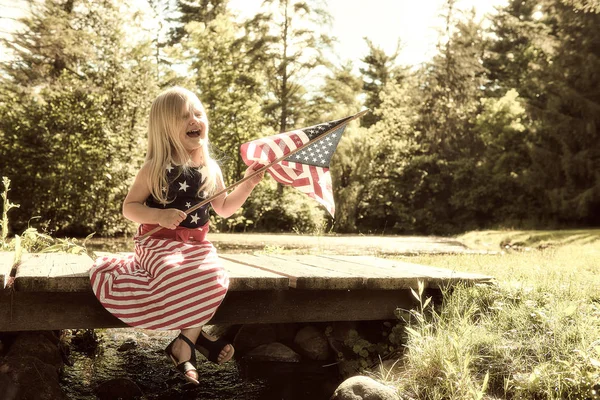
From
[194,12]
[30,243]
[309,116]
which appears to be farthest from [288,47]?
[30,243]

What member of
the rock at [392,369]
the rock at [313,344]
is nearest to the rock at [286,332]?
the rock at [313,344]

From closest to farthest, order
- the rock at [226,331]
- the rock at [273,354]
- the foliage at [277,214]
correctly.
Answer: the rock at [273,354] → the rock at [226,331] → the foliage at [277,214]

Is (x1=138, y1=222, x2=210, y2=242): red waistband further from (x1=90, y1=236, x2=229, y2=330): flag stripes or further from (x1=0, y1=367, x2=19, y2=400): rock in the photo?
(x1=0, y1=367, x2=19, y2=400): rock

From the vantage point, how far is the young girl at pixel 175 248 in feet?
9.09

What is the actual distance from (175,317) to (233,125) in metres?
21.0

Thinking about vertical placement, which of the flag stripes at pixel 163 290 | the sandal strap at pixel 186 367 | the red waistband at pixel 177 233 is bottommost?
the sandal strap at pixel 186 367

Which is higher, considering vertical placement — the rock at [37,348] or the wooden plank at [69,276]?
the wooden plank at [69,276]

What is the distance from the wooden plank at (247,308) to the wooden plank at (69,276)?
0.47 ft

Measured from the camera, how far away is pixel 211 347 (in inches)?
114

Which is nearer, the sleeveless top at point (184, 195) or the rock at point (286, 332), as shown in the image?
the sleeveless top at point (184, 195)

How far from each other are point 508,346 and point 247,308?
146cm

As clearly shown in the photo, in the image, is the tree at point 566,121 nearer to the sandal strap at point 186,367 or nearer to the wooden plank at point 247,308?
the wooden plank at point 247,308

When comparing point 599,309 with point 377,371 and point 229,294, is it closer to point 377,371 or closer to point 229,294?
point 377,371

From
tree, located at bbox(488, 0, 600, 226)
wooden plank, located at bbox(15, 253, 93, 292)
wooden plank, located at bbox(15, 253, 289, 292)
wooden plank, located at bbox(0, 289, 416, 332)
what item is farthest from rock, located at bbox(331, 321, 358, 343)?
tree, located at bbox(488, 0, 600, 226)
